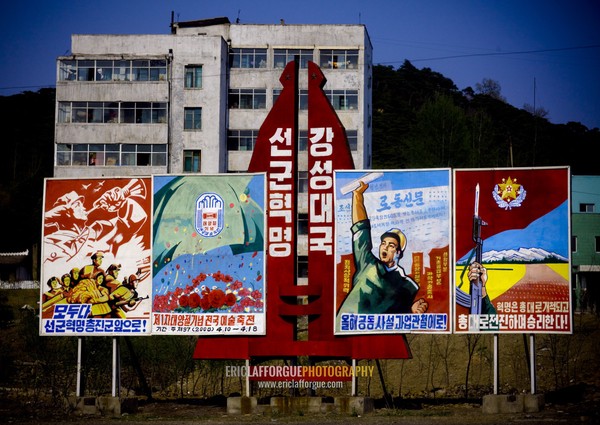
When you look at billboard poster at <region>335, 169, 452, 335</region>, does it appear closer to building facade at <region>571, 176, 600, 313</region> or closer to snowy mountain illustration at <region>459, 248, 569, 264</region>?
snowy mountain illustration at <region>459, 248, 569, 264</region>

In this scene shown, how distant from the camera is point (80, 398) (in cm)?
2841

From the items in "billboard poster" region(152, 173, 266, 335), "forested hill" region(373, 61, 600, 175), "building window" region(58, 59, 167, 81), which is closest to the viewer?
"billboard poster" region(152, 173, 266, 335)

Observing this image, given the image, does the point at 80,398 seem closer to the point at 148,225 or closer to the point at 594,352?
the point at 148,225

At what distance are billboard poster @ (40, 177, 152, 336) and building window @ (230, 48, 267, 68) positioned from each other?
43.6 meters

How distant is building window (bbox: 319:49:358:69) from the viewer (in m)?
70.6

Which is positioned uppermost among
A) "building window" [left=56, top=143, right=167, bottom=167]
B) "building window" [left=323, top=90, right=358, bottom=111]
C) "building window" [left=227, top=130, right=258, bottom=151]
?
"building window" [left=323, top=90, right=358, bottom=111]

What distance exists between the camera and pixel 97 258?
28766mm

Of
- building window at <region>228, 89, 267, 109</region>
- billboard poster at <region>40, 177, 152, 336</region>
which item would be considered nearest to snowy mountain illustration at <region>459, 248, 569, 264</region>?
billboard poster at <region>40, 177, 152, 336</region>

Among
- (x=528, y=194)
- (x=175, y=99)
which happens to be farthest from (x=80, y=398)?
A: (x=175, y=99)

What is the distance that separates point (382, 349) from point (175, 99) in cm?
4604

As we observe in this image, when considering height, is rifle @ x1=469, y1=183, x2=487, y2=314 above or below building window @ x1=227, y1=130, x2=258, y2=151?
below

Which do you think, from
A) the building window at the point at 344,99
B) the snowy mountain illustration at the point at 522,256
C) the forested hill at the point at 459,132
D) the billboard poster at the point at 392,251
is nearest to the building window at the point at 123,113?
the building window at the point at 344,99

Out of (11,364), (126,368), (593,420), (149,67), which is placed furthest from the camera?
(149,67)

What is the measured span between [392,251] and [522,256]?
146 inches
